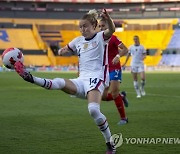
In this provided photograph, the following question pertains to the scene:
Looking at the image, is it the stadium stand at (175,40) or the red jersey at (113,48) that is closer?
the red jersey at (113,48)

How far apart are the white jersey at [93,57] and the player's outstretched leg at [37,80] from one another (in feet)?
1.85

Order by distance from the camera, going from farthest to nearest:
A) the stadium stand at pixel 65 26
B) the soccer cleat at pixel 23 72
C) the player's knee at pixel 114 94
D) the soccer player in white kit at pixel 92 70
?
the stadium stand at pixel 65 26
the player's knee at pixel 114 94
the soccer player in white kit at pixel 92 70
the soccer cleat at pixel 23 72

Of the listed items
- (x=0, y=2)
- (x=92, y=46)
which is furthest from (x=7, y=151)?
(x=0, y=2)

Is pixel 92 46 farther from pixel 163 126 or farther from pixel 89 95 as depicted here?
pixel 163 126

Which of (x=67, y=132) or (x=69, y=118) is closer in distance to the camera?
(x=67, y=132)

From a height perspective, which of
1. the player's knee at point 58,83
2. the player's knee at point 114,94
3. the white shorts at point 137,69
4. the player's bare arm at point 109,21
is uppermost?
the player's bare arm at point 109,21

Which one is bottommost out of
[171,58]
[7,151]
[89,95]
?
[171,58]

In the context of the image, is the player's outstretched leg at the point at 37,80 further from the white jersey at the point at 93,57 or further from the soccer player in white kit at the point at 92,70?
the white jersey at the point at 93,57

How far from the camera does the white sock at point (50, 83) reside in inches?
243

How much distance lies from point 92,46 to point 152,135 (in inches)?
89.7

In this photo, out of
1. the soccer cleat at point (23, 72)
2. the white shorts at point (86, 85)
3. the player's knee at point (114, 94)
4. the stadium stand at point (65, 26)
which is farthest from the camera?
the stadium stand at point (65, 26)

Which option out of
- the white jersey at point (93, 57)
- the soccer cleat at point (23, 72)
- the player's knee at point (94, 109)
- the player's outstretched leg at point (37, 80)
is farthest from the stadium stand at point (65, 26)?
the soccer cleat at point (23, 72)

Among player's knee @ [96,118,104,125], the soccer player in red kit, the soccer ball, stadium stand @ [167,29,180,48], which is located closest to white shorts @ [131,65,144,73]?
the soccer player in red kit

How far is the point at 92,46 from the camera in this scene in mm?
7012
